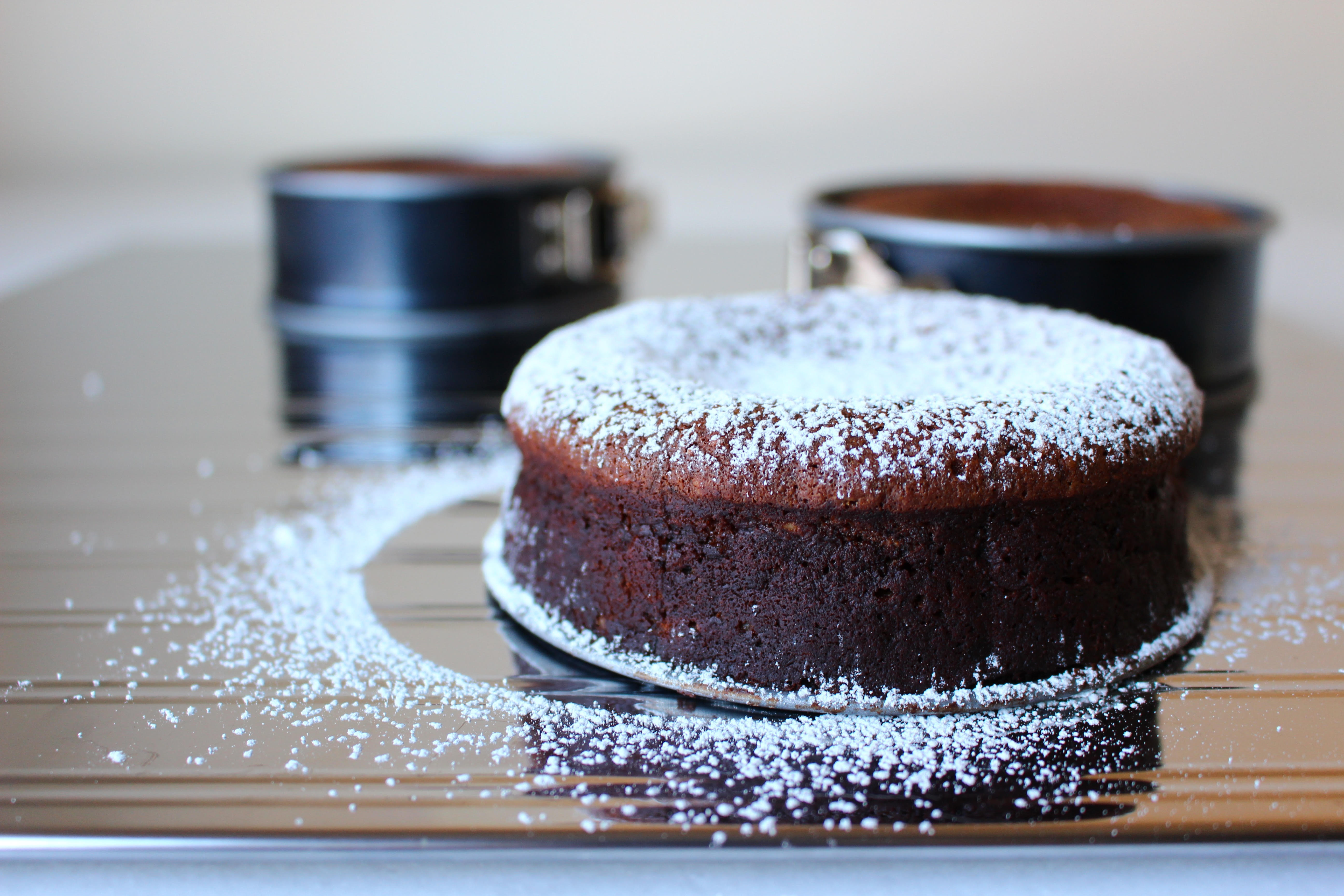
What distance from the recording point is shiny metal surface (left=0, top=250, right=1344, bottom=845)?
3.15 ft

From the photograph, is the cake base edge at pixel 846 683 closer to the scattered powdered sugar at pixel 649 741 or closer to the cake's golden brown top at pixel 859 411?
the scattered powdered sugar at pixel 649 741

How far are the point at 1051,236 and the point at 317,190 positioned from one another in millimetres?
1412

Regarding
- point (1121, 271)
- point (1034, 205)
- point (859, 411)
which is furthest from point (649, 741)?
point (1034, 205)

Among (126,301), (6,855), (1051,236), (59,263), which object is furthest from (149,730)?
(59,263)

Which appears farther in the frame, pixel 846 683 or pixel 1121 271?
pixel 1121 271

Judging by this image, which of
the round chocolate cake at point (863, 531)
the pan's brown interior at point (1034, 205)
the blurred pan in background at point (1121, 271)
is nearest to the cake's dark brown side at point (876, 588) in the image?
the round chocolate cake at point (863, 531)

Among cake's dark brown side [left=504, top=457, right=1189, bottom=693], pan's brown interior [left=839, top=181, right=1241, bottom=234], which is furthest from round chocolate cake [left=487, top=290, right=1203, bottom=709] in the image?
pan's brown interior [left=839, top=181, right=1241, bottom=234]

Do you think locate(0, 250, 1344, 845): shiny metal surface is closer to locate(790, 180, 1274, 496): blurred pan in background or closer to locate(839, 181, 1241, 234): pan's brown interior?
locate(790, 180, 1274, 496): blurred pan in background

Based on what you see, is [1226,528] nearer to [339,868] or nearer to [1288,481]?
[1288,481]

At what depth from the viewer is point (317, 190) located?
2.50 meters

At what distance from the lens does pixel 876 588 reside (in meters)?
1.14

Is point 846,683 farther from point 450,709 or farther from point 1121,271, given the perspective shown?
point 1121,271

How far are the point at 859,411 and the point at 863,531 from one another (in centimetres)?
11

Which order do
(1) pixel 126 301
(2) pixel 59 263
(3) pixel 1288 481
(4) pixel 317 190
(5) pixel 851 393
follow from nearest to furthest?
(5) pixel 851 393 < (3) pixel 1288 481 < (4) pixel 317 190 < (1) pixel 126 301 < (2) pixel 59 263
